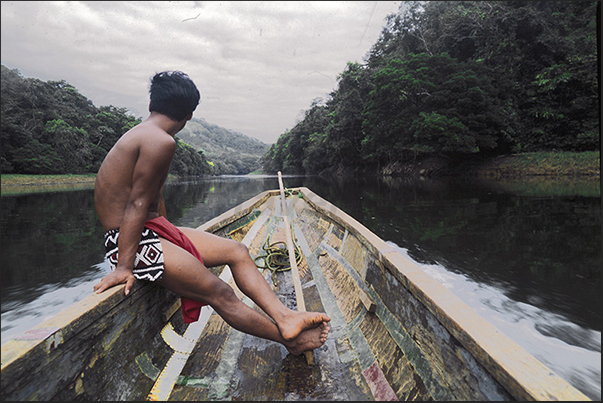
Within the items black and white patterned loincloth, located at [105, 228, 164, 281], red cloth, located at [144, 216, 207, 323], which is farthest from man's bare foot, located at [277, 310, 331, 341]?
black and white patterned loincloth, located at [105, 228, 164, 281]

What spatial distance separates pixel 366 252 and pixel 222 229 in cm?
143

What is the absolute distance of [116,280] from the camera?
3.69 feet

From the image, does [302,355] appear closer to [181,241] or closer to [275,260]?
[181,241]

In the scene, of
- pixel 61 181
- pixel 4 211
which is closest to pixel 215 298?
pixel 4 211

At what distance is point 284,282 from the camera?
2.61m

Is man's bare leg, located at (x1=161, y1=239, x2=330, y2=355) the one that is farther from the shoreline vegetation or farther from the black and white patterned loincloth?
the shoreline vegetation

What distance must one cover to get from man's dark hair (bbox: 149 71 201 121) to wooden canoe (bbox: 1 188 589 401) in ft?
2.42

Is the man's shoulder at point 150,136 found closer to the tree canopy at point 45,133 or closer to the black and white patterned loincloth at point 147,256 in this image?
the black and white patterned loincloth at point 147,256

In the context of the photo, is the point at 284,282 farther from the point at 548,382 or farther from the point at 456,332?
the point at 548,382

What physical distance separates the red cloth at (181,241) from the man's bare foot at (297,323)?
0.36 metres

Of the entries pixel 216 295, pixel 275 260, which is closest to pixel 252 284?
pixel 216 295

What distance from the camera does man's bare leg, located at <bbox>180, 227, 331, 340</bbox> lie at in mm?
1281

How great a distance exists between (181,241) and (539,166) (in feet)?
59.0

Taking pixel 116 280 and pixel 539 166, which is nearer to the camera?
pixel 116 280
